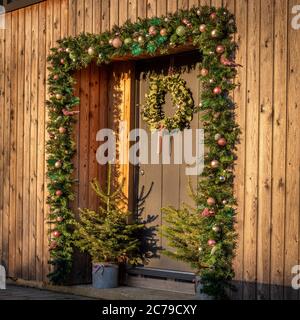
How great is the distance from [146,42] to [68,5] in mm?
1606

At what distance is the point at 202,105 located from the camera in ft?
22.4

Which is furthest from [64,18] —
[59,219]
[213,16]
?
[213,16]

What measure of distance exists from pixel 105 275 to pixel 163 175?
4.15ft

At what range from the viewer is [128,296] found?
7.69 metres

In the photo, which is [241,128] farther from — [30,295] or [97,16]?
[30,295]

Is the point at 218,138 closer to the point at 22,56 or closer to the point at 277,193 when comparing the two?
the point at 277,193

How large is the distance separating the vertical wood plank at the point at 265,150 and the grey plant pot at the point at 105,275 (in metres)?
2.18

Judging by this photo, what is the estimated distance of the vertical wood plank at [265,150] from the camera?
6404mm

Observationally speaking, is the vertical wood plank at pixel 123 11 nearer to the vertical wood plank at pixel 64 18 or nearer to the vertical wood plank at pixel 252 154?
the vertical wood plank at pixel 64 18

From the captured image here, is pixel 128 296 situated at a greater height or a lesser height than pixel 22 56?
lesser

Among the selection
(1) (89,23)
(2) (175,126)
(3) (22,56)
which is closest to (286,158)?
(2) (175,126)

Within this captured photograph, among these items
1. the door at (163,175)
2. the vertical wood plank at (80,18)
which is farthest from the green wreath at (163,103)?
the vertical wood plank at (80,18)

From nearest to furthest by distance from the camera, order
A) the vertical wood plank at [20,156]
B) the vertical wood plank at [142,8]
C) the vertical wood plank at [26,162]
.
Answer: the vertical wood plank at [142,8] < the vertical wood plank at [26,162] < the vertical wood plank at [20,156]

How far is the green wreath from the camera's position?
7.89 m
